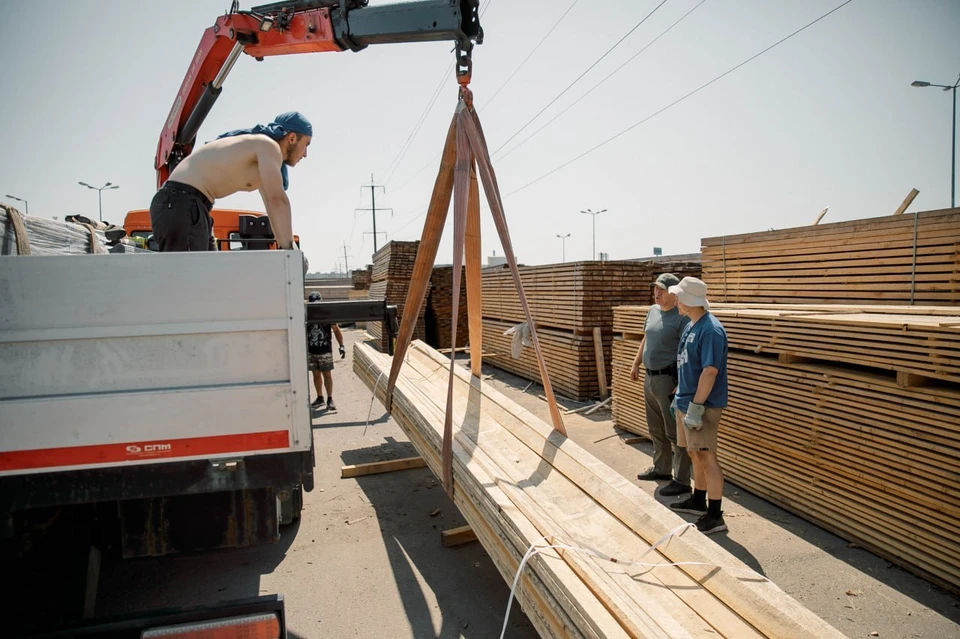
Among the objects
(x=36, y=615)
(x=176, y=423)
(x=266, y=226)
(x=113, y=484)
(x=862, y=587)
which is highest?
(x=266, y=226)

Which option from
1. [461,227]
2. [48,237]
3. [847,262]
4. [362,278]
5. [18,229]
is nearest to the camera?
[461,227]

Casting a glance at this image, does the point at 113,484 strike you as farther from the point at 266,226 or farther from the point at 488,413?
the point at 266,226

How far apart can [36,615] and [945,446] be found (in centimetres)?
510

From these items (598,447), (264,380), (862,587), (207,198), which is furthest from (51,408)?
(598,447)

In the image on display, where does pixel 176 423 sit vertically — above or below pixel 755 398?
above

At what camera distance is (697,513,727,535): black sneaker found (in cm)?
425

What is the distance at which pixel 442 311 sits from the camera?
14.4 m

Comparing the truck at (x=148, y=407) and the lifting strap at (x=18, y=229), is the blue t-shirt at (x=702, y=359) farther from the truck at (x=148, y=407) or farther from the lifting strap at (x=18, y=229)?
the lifting strap at (x=18, y=229)

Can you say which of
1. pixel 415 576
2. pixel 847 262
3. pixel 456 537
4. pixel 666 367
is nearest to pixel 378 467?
pixel 456 537

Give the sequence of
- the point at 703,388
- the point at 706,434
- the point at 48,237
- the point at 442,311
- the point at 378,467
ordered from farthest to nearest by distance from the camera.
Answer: the point at 442,311 < the point at 378,467 < the point at 48,237 < the point at 706,434 < the point at 703,388

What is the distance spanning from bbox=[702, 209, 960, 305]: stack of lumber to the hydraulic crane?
4205 mm

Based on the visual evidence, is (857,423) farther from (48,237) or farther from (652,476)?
(48,237)

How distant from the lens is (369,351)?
7703mm

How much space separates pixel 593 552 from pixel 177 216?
328 centimetres
